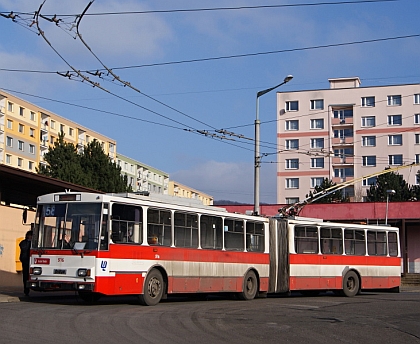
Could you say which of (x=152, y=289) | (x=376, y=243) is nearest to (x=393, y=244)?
(x=376, y=243)

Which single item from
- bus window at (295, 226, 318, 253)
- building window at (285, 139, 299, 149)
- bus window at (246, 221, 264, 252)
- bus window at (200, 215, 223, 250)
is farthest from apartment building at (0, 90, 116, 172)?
bus window at (200, 215, 223, 250)

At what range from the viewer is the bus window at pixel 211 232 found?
19.5 meters

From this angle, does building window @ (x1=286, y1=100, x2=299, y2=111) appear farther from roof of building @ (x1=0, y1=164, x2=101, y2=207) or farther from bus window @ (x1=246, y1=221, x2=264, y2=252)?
bus window @ (x1=246, y1=221, x2=264, y2=252)

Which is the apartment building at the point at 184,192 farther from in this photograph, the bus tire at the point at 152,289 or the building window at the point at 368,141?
the bus tire at the point at 152,289

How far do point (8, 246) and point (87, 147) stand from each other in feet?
75.8

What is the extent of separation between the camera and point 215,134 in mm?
27641

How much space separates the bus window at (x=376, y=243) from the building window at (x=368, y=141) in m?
52.5

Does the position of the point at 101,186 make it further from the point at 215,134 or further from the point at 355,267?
the point at 355,267

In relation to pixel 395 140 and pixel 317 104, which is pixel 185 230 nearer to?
pixel 395 140

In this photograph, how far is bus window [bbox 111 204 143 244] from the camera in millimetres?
16375

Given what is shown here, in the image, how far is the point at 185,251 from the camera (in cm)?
1864

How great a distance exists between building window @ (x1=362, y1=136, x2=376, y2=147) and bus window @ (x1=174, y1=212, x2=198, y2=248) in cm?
6127

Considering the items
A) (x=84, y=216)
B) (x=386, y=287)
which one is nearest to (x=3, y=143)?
(x=386, y=287)

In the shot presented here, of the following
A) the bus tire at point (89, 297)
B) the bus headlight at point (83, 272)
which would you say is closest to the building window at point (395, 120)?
the bus tire at point (89, 297)
